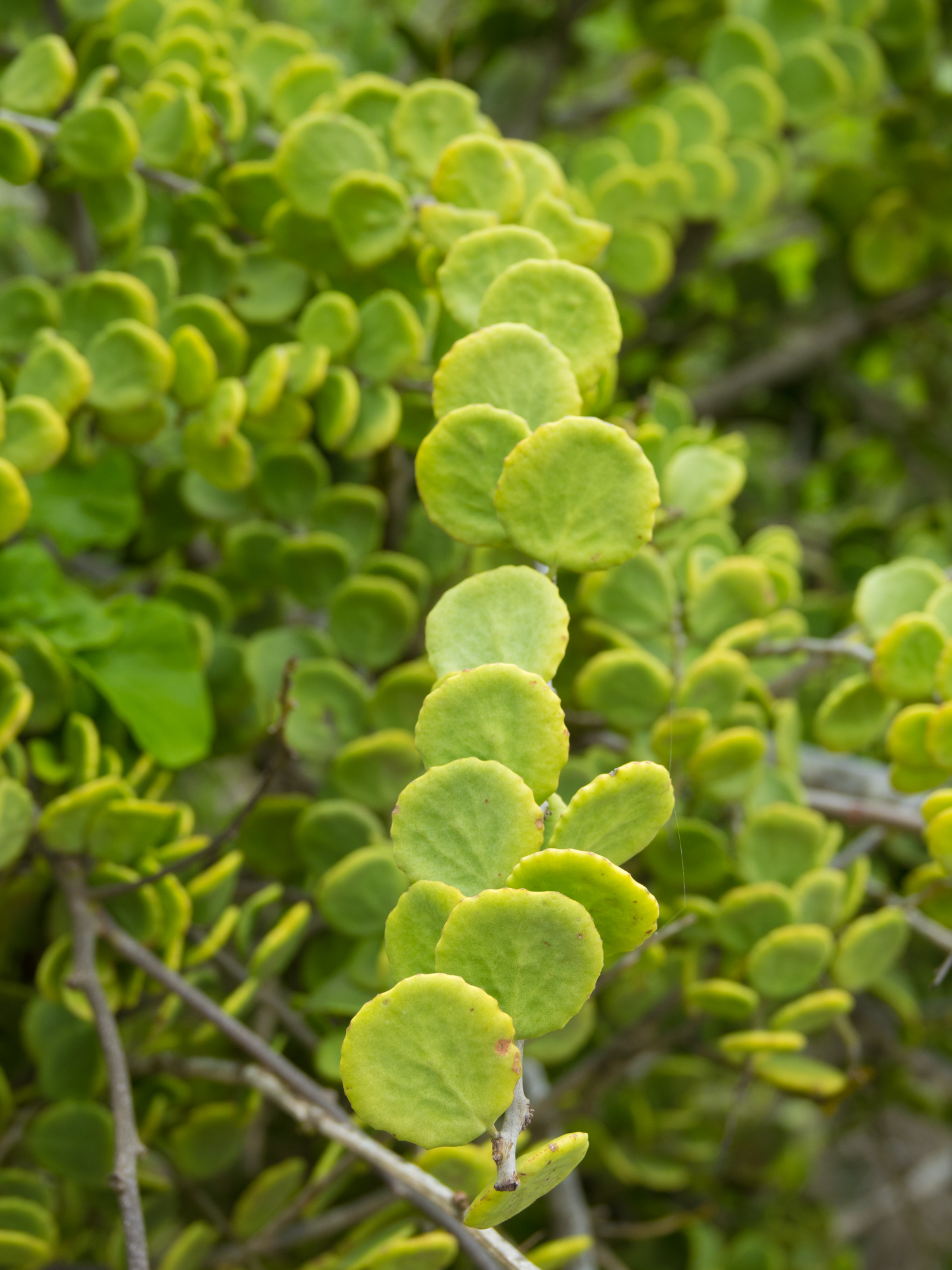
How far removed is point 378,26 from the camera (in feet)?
3.16

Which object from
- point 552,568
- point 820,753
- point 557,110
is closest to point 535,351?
point 552,568

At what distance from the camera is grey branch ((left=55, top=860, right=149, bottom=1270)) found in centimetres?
36

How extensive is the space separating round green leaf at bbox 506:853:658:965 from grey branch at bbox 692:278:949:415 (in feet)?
2.80

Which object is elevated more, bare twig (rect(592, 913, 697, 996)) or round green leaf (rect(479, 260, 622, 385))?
round green leaf (rect(479, 260, 622, 385))

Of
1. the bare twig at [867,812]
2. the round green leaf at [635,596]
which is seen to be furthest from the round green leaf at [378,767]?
the bare twig at [867,812]

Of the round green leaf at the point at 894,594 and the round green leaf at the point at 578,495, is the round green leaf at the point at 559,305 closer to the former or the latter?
the round green leaf at the point at 578,495

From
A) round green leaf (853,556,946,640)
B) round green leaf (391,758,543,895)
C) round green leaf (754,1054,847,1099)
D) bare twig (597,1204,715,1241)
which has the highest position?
round green leaf (391,758,543,895)

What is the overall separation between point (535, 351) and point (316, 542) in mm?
248

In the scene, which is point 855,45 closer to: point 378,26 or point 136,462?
point 378,26

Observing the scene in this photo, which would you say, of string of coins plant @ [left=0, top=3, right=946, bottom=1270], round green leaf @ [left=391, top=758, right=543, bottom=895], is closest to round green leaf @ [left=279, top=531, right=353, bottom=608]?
string of coins plant @ [left=0, top=3, right=946, bottom=1270]

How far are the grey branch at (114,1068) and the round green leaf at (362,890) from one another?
11 cm

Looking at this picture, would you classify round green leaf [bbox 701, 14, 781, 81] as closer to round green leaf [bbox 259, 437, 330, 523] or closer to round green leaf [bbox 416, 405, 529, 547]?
round green leaf [bbox 259, 437, 330, 523]

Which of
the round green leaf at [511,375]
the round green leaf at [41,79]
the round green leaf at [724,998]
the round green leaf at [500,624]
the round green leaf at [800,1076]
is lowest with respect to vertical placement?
the round green leaf at [800,1076]

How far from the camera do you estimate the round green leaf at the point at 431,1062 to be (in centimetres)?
26
